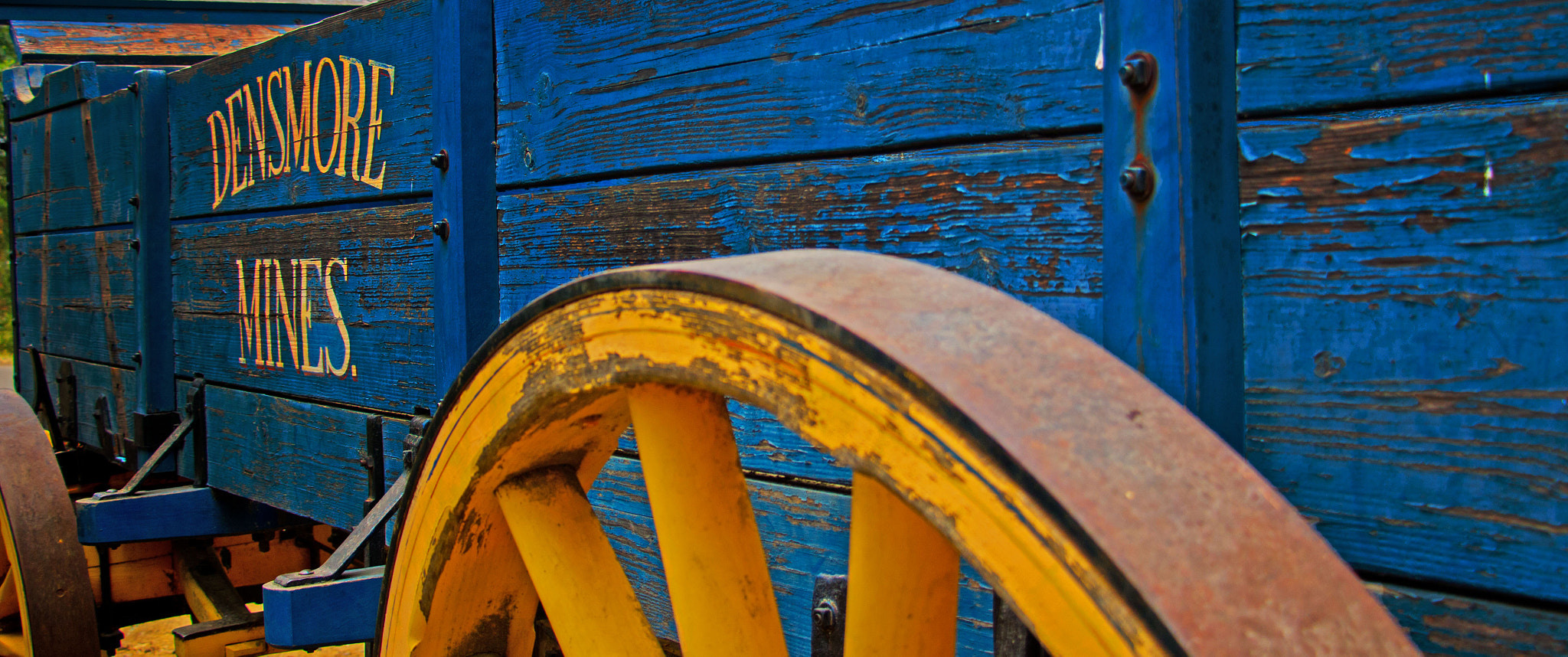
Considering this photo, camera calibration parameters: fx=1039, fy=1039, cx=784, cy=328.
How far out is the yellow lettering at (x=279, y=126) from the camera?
2.03m

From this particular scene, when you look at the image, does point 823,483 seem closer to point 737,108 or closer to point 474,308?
point 737,108

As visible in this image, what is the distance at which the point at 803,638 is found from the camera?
1.11 meters

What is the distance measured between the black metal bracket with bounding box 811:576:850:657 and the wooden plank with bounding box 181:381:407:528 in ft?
3.37

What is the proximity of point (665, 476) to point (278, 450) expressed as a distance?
5.34 feet

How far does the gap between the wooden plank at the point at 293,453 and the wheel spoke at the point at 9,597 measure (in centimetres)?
60

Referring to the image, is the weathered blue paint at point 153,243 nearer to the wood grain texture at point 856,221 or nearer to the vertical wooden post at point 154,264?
the vertical wooden post at point 154,264

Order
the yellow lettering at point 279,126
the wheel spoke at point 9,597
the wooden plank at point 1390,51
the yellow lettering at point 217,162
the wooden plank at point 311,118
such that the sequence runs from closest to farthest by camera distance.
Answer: the wooden plank at point 1390,51, the wooden plank at point 311,118, the yellow lettering at point 279,126, the yellow lettering at point 217,162, the wheel spoke at point 9,597

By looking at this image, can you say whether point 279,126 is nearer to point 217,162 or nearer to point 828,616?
point 217,162

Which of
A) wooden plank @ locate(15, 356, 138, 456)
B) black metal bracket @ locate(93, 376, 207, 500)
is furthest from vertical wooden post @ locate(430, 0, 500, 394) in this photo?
wooden plank @ locate(15, 356, 138, 456)

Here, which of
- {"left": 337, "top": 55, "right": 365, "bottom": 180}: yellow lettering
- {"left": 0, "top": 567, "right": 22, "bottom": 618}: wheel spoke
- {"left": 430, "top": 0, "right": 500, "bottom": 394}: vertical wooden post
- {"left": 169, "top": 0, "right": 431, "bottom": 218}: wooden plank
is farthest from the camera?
{"left": 0, "top": 567, "right": 22, "bottom": 618}: wheel spoke

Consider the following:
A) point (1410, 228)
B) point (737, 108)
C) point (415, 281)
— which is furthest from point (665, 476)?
point (415, 281)

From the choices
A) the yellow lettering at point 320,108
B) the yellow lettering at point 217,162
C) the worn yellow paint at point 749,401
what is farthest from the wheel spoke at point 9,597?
the worn yellow paint at point 749,401

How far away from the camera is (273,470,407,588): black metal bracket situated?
1557mm

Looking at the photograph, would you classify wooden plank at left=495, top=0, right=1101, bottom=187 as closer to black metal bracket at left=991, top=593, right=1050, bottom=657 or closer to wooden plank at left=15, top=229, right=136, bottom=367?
black metal bracket at left=991, top=593, right=1050, bottom=657
